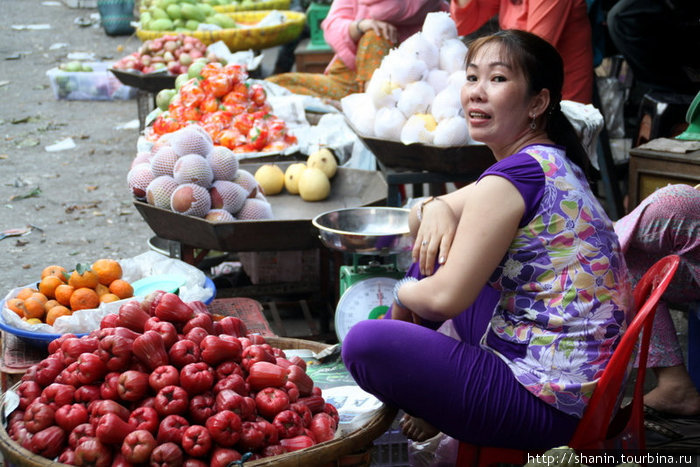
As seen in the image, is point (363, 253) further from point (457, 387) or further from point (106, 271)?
point (106, 271)

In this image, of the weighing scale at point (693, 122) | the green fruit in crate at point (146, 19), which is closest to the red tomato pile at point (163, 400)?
Answer: the weighing scale at point (693, 122)

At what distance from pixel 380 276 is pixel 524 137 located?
0.80m

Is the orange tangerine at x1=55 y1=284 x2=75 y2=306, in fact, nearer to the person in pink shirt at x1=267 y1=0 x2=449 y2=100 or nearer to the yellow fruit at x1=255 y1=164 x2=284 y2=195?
the yellow fruit at x1=255 y1=164 x2=284 y2=195

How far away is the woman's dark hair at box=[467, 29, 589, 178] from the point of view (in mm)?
2072

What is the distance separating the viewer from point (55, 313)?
8.51 feet

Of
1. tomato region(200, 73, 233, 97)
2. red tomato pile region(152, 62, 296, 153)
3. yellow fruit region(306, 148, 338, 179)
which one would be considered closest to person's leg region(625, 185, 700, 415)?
yellow fruit region(306, 148, 338, 179)

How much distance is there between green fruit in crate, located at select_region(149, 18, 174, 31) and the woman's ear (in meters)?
5.97

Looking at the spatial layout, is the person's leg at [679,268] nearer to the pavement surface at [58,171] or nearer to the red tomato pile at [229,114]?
the red tomato pile at [229,114]

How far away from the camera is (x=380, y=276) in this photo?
273cm

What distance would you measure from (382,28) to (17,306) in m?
3.08

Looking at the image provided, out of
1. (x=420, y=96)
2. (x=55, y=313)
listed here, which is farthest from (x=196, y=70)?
(x=55, y=313)

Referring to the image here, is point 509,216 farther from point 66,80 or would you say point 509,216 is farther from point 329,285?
point 66,80

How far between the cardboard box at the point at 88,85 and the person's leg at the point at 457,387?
7528mm

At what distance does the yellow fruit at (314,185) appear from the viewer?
12.7ft
